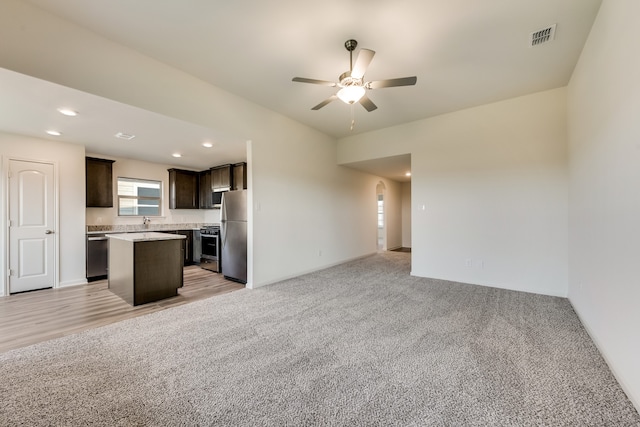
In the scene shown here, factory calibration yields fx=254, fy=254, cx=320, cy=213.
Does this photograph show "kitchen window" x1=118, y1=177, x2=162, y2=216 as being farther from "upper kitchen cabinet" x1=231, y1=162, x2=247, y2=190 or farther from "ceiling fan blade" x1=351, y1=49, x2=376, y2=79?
"ceiling fan blade" x1=351, y1=49, x2=376, y2=79

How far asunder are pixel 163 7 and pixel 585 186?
174 inches

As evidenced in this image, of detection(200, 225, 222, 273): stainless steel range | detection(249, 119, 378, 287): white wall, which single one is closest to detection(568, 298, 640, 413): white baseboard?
detection(249, 119, 378, 287): white wall

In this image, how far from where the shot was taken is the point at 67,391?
171 centimetres

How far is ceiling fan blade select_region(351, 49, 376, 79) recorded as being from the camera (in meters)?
2.15

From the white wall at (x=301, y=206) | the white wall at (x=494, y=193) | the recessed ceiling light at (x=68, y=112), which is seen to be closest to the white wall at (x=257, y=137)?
the white wall at (x=301, y=206)

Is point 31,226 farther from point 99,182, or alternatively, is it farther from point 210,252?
point 210,252

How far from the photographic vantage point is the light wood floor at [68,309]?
8.46 feet

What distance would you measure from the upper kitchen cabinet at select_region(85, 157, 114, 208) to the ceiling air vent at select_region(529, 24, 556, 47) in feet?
22.6

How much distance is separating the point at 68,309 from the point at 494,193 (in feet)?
20.5

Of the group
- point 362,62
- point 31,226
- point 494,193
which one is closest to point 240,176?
point 31,226

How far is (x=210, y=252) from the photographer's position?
574 cm

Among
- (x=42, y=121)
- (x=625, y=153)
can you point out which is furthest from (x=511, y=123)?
(x=42, y=121)

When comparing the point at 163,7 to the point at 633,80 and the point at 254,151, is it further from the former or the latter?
the point at 633,80

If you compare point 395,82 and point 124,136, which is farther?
point 124,136
